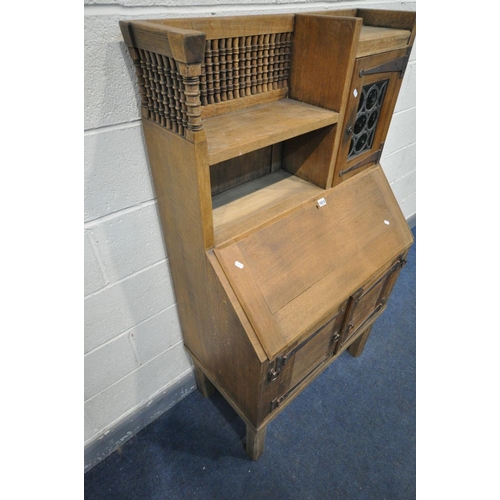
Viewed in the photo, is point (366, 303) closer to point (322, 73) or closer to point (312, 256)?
point (312, 256)

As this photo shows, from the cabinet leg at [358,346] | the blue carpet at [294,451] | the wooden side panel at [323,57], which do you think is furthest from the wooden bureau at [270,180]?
the cabinet leg at [358,346]

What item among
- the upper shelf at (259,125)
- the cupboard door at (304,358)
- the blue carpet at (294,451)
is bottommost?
the blue carpet at (294,451)

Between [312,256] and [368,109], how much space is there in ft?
1.67

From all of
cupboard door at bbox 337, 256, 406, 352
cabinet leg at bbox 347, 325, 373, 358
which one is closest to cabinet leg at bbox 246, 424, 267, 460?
cupboard door at bbox 337, 256, 406, 352

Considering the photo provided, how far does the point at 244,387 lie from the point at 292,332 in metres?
0.29

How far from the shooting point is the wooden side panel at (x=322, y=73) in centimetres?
82

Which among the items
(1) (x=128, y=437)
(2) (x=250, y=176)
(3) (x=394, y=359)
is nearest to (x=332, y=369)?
(3) (x=394, y=359)

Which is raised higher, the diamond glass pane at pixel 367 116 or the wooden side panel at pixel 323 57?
the wooden side panel at pixel 323 57

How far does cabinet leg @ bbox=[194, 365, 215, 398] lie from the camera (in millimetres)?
1440

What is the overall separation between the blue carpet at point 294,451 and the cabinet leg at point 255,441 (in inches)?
2.0

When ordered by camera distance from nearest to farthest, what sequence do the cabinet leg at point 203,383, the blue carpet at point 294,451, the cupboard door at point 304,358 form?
the cupboard door at point 304,358
the blue carpet at point 294,451
the cabinet leg at point 203,383

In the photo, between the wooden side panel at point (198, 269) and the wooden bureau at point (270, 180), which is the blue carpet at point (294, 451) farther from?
the wooden side panel at point (198, 269)

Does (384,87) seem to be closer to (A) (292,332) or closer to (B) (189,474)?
(A) (292,332)

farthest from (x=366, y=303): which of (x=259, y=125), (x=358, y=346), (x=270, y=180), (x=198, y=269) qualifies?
(x=259, y=125)
